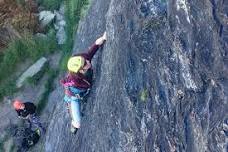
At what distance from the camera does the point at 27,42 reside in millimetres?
16781

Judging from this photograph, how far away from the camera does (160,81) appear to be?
24.8 ft

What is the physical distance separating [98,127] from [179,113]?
251 centimetres

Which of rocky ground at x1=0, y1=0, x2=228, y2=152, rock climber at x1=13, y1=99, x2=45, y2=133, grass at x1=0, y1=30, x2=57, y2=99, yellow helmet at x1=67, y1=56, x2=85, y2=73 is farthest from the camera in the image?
grass at x1=0, y1=30, x2=57, y2=99

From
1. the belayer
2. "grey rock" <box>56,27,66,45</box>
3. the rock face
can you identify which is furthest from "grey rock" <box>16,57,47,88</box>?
the rock face

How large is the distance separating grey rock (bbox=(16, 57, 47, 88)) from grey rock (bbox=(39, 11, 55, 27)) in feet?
4.90

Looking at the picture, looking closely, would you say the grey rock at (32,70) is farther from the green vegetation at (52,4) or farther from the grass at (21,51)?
the green vegetation at (52,4)

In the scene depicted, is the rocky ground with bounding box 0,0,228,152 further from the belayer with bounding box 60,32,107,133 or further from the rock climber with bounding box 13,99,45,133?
the rock climber with bounding box 13,99,45,133

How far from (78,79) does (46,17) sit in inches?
324

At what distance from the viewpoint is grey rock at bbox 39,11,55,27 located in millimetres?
17344

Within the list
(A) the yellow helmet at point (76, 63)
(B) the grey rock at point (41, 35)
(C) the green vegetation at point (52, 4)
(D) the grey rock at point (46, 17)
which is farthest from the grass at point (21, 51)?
(A) the yellow helmet at point (76, 63)

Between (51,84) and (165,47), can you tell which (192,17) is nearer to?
(165,47)

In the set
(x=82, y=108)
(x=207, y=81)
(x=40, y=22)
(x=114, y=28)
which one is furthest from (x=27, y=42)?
(x=207, y=81)

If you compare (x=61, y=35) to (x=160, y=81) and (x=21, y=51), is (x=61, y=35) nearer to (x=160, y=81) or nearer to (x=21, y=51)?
(x=21, y=51)

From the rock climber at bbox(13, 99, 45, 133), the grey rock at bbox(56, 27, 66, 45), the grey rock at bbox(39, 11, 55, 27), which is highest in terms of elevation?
the grey rock at bbox(39, 11, 55, 27)
